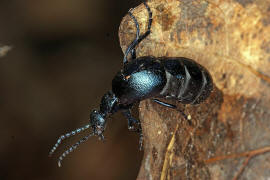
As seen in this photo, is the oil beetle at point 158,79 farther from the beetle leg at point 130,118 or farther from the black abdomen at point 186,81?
the beetle leg at point 130,118

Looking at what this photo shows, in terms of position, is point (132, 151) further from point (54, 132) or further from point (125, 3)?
point (125, 3)

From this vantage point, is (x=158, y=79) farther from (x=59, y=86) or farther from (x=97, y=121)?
(x=59, y=86)

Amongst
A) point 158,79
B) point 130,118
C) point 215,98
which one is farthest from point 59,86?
point 215,98

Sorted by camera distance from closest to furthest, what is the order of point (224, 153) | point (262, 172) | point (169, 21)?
point (262, 172) < point (224, 153) < point (169, 21)

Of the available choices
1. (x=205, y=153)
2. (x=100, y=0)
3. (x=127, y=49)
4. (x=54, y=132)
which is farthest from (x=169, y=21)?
(x=54, y=132)

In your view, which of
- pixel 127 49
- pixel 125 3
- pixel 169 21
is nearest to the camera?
pixel 169 21

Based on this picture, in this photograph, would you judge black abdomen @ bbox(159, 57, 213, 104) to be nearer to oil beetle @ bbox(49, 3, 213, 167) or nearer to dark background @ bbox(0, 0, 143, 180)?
oil beetle @ bbox(49, 3, 213, 167)

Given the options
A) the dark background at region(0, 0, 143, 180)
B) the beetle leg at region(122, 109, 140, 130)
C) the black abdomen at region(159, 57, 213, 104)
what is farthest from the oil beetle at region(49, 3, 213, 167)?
the dark background at region(0, 0, 143, 180)
